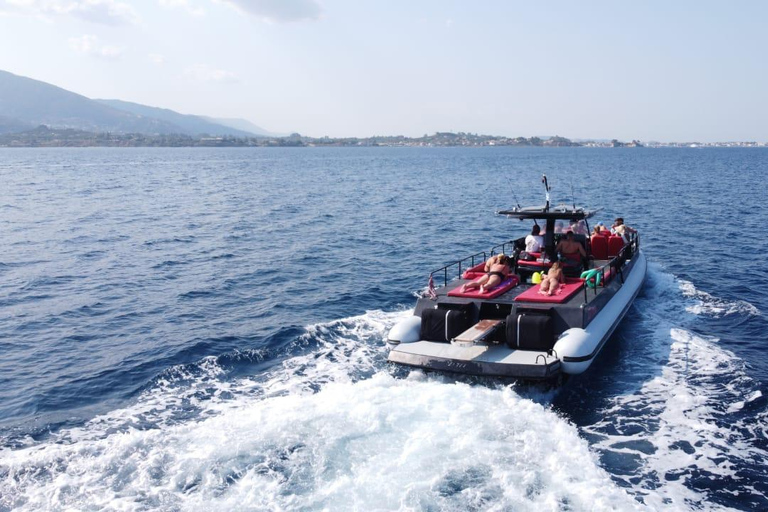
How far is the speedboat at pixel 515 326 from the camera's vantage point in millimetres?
13422

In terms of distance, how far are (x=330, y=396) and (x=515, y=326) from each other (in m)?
4.83

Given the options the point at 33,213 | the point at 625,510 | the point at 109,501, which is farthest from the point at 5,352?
the point at 33,213

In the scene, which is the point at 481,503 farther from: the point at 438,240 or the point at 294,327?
the point at 438,240

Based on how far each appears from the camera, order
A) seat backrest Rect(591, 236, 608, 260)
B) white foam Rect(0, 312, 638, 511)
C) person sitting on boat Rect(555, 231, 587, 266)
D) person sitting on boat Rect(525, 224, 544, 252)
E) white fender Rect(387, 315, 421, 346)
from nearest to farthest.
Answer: white foam Rect(0, 312, 638, 511) < white fender Rect(387, 315, 421, 346) < person sitting on boat Rect(555, 231, 587, 266) < person sitting on boat Rect(525, 224, 544, 252) < seat backrest Rect(591, 236, 608, 260)

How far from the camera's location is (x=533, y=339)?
1413cm

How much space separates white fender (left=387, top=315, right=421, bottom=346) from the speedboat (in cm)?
3

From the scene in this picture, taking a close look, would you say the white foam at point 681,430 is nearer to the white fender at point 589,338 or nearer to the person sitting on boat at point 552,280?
the white fender at point 589,338

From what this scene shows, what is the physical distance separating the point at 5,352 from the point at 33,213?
34.5 meters

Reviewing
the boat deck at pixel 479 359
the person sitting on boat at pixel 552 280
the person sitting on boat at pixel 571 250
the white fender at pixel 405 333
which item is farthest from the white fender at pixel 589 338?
the white fender at pixel 405 333

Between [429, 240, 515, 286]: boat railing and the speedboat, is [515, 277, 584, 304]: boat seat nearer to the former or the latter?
the speedboat

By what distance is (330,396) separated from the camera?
1280 cm

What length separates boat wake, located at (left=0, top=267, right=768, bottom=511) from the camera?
371 inches

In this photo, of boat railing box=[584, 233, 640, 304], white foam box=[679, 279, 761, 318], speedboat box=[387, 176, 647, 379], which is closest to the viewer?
speedboat box=[387, 176, 647, 379]

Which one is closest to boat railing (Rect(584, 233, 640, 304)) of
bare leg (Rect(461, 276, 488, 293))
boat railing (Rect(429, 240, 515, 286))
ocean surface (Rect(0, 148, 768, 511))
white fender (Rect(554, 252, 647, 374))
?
white fender (Rect(554, 252, 647, 374))
